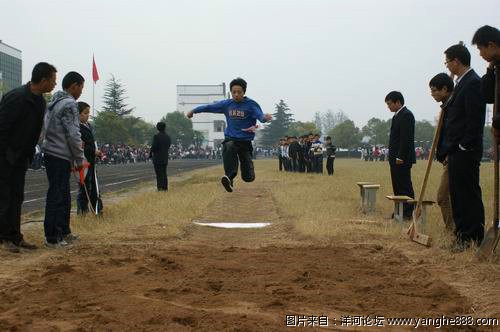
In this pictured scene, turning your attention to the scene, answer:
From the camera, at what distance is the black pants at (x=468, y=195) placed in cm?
685

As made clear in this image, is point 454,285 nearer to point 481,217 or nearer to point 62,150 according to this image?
point 481,217

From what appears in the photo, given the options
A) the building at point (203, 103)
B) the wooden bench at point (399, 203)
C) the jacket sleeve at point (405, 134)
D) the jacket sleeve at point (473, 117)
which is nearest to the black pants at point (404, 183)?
the jacket sleeve at point (405, 134)

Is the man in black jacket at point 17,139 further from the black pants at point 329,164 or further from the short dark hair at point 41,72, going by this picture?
the black pants at point 329,164

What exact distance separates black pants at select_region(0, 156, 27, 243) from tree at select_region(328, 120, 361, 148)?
111838 millimetres

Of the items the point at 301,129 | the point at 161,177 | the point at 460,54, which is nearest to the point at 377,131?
the point at 301,129

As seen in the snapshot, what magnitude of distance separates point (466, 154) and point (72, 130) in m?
5.06

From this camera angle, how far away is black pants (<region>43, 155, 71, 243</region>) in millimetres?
7637

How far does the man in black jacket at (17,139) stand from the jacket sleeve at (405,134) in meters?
5.95

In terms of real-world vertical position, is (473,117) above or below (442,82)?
below

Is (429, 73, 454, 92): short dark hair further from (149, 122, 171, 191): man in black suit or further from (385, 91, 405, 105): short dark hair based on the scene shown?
(149, 122, 171, 191): man in black suit

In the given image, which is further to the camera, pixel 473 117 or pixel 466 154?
pixel 466 154

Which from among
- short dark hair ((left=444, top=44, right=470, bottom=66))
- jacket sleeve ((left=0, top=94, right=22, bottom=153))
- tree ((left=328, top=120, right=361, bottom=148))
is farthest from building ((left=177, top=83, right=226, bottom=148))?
short dark hair ((left=444, top=44, right=470, bottom=66))

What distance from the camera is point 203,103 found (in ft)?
328

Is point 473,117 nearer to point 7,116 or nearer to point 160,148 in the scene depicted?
point 7,116
